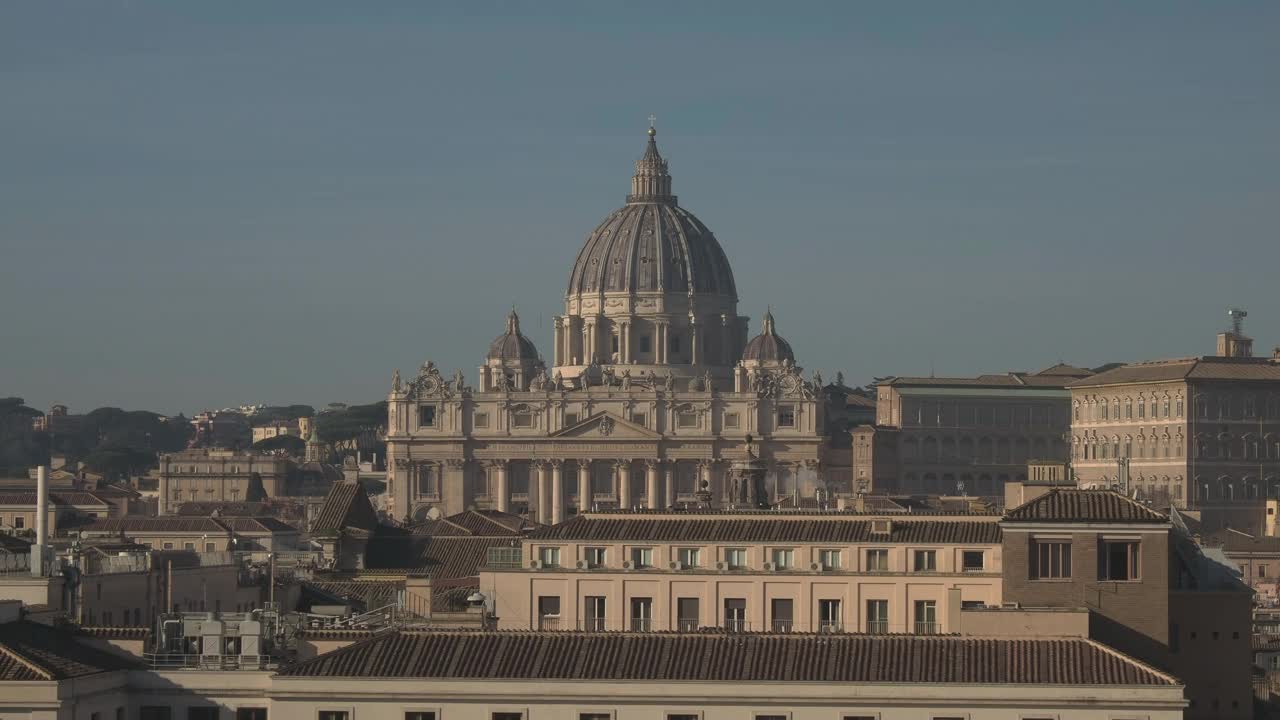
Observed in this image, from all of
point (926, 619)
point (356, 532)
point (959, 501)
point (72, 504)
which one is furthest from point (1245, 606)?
point (72, 504)

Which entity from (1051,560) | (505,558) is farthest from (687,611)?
(1051,560)

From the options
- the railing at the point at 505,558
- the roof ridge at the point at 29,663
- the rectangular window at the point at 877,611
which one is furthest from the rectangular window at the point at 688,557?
the roof ridge at the point at 29,663

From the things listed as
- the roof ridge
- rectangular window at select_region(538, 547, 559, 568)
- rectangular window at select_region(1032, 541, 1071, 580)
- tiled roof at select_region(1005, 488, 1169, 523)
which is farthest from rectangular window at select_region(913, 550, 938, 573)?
the roof ridge

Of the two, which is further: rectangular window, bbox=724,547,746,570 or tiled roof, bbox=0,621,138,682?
rectangular window, bbox=724,547,746,570

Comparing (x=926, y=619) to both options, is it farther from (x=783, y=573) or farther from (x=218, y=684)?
(x=218, y=684)

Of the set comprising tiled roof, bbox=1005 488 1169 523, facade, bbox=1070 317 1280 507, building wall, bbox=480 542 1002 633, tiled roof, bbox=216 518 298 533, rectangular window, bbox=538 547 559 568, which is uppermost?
facade, bbox=1070 317 1280 507

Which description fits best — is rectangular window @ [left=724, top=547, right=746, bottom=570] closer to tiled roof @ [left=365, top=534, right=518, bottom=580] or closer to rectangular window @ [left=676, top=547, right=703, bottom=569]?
rectangular window @ [left=676, top=547, right=703, bottom=569]

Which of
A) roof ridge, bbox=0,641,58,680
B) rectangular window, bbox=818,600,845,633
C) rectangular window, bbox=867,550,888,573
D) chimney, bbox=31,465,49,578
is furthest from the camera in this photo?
rectangular window, bbox=867,550,888,573

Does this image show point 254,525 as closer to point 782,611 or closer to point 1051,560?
point 782,611
